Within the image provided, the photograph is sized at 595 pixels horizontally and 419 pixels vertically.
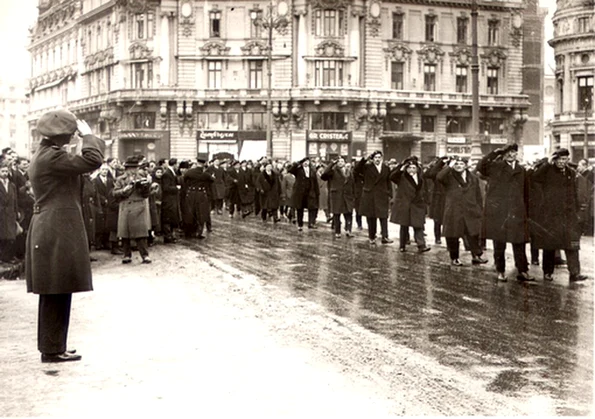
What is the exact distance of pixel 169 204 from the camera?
20.0 meters

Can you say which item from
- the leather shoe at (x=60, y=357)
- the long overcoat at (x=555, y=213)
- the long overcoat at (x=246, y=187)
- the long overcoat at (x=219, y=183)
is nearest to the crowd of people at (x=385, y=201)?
the long overcoat at (x=555, y=213)

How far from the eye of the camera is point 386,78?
57812 mm

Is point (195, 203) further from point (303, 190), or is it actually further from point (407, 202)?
point (407, 202)

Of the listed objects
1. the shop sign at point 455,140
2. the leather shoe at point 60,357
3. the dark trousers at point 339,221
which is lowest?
the leather shoe at point 60,357

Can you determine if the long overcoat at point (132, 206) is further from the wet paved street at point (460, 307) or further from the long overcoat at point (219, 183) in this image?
the long overcoat at point (219, 183)

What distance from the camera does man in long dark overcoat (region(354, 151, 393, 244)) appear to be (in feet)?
62.4

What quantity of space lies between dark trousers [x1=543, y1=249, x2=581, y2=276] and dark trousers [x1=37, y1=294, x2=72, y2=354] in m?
7.92

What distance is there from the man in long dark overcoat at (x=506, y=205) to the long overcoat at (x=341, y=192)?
856 centimetres

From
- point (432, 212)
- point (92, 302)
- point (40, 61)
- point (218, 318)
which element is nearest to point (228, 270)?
point (92, 302)

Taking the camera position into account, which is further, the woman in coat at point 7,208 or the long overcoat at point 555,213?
the woman in coat at point 7,208

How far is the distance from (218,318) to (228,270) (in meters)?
4.52

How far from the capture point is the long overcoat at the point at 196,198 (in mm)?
21031

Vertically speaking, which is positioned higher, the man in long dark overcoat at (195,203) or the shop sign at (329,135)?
the shop sign at (329,135)

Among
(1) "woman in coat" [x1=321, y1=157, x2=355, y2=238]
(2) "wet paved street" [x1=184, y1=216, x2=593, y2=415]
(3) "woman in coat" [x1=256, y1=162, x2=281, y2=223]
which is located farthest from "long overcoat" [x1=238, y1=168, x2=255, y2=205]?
(2) "wet paved street" [x1=184, y1=216, x2=593, y2=415]
